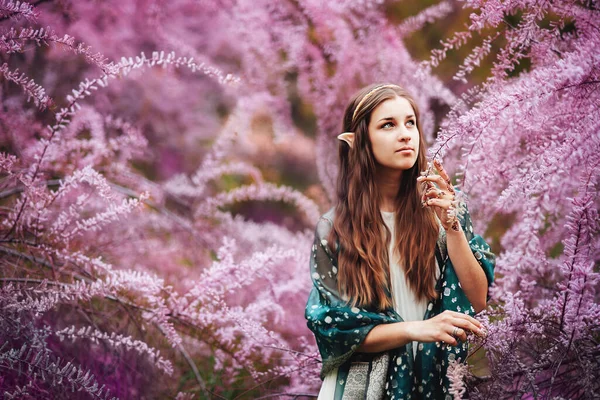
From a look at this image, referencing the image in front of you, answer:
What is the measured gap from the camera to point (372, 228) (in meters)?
1.59

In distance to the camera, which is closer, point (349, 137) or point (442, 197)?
point (442, 197)

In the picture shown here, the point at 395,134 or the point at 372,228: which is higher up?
the point at 395,134

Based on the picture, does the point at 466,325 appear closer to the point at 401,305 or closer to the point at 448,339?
the point at 448,339

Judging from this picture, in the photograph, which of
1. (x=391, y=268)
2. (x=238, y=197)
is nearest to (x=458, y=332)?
(x=391, y=268)

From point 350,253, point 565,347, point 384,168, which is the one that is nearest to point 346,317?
point 350,253

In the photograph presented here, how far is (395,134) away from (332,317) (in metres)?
0.53

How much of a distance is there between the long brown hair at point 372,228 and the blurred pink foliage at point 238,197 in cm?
20

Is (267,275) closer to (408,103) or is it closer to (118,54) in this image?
(408,103)

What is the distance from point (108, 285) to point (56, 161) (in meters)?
1.07

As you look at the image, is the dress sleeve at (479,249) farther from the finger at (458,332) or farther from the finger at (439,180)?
the finger at (458,332)

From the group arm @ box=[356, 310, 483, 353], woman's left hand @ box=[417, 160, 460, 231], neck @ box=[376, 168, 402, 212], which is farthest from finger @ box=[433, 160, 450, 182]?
arm @ box=[356, 310, 483, 353]

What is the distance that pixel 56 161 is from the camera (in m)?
2.76

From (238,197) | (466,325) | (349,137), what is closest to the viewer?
(466,325)

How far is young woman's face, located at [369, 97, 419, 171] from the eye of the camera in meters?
1.53
